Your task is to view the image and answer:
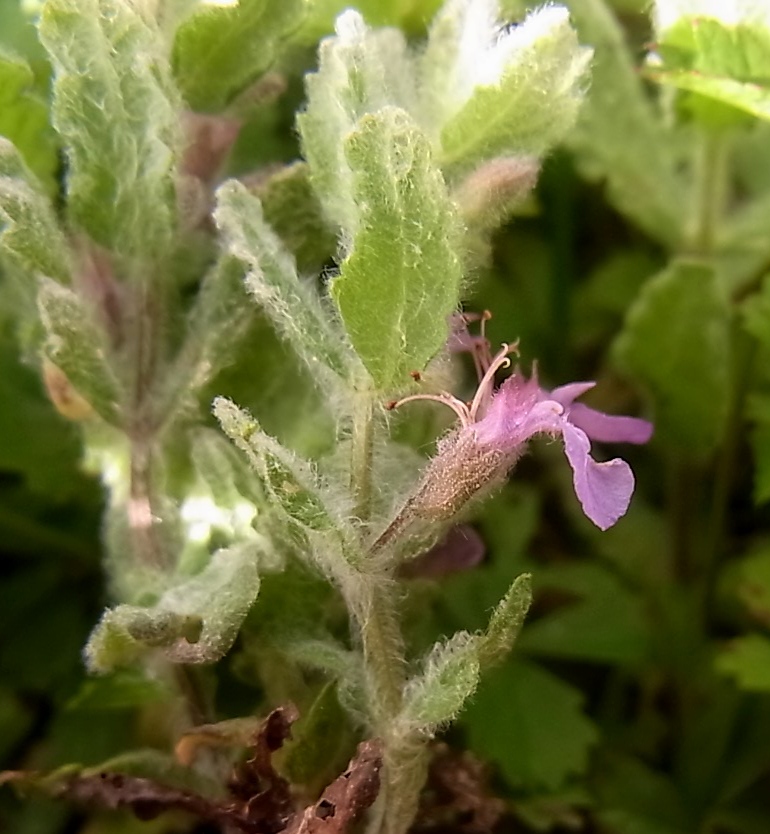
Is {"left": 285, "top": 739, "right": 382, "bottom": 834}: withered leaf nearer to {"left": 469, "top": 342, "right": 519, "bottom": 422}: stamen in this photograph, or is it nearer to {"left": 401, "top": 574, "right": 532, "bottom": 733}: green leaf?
{"left": 401, "top": 574, "right": 532, "bottom": 733}: green leaf

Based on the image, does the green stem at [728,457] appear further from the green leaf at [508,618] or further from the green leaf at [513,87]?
the green leaf at [508,618]

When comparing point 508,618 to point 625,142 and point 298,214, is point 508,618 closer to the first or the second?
point 298,214

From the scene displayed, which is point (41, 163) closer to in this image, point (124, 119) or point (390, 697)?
point (124, 119)

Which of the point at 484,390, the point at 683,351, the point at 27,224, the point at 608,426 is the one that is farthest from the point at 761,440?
the point at 27,224

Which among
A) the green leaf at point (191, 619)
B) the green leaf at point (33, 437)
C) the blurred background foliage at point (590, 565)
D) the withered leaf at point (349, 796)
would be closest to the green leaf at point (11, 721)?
the blurred background foliage at point (590, 565)

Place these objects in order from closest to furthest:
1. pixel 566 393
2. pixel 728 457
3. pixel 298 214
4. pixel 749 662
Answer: pixel 566 393 → pixel 298 214 → pixel 749 662 → pixel 728 457
